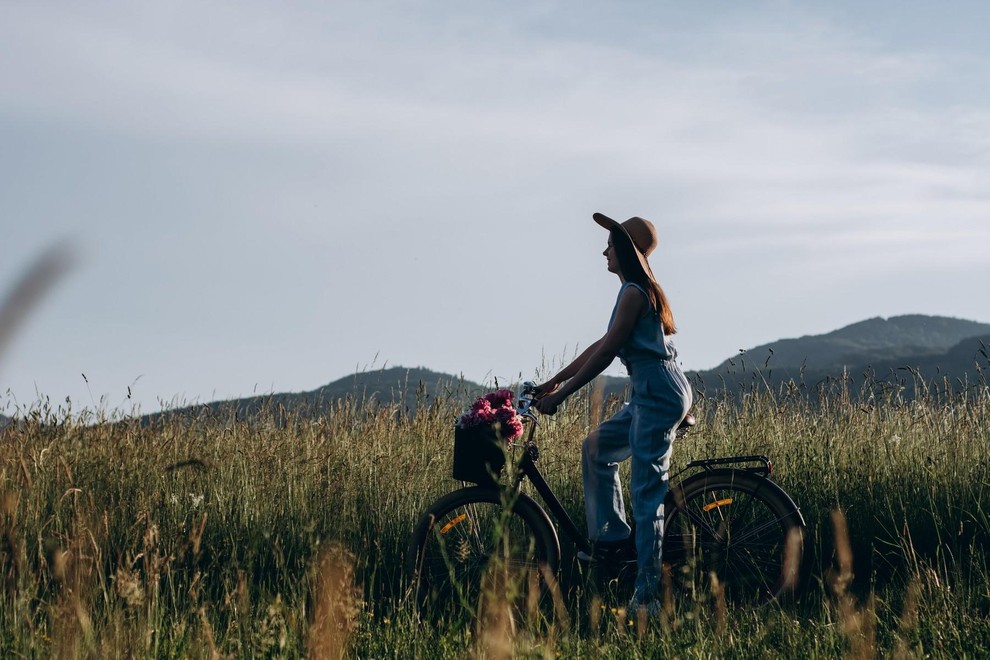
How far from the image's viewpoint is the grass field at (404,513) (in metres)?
4.32

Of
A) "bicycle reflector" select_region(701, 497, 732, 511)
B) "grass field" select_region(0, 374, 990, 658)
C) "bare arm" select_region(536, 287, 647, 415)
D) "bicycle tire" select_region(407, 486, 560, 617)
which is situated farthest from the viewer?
"bicycle reflector" select_region(701, 497, 732, 511)

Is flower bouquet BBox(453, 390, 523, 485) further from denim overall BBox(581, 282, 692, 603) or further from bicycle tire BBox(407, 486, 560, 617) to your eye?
denim overall BBox(581, 282, 692, 603)

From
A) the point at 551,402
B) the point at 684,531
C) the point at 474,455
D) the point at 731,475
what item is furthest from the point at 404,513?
the point at 731,475

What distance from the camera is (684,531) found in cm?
537

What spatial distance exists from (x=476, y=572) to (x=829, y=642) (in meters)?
2.10

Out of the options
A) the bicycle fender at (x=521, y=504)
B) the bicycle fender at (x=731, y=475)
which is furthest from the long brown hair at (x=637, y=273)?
the bicycle fender at (x=521, y=504)

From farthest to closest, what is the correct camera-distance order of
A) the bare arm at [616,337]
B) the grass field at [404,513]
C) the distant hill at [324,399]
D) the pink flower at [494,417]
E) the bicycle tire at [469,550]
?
the distant hill at [324,399]
the bicycle tire at [469,550]
the pink flower at [494,417]
the bare arm at [616,337]
the grass field at [404,513]

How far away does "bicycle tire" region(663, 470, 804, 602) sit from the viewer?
531 cm

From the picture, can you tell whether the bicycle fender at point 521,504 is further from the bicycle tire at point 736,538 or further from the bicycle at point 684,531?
the bicycle tire at point 736,538

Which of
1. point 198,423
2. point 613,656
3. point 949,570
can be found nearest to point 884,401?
point 949,570

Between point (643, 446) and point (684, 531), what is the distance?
625 millimetres

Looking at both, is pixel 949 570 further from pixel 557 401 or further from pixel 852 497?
pixel 557 401

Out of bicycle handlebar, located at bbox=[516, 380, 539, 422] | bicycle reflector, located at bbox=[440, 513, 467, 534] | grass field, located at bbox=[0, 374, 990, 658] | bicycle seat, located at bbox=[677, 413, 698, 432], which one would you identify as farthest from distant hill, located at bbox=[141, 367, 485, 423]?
bicycle seat, located at bbox=[677, 413, 698, 432]

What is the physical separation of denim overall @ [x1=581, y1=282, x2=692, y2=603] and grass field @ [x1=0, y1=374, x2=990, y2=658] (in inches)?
15.3
